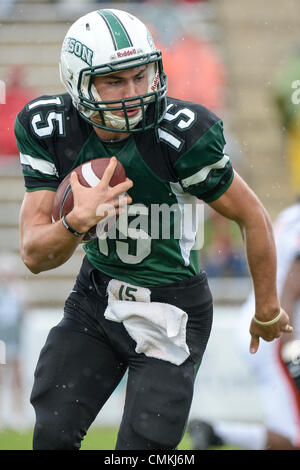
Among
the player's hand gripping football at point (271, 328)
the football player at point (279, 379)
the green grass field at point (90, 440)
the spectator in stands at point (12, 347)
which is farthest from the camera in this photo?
the spectator in stands at point (12, 347)

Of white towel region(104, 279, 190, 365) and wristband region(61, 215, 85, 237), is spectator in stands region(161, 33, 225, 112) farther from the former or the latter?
wristband region(61, 215, 85, 237)

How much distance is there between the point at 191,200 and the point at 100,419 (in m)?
5.72

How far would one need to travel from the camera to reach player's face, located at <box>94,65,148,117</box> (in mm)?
3377

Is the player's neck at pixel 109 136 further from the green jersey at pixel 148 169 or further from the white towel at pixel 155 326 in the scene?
the white towel at pixel 155 326

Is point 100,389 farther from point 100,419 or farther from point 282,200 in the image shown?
point 282,200

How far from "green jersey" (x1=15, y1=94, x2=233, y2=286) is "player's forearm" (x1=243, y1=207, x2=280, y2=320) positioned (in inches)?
8.7

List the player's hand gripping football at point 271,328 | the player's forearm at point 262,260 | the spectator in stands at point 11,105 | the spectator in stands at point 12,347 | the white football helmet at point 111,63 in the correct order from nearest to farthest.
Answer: the white football helmet at point 111,63 → the player's forearm at point 262,260 → the player's hand gripping football at point 271,328 → the spectator in stands at point 12,347 → the spectator in stands at point 11,105

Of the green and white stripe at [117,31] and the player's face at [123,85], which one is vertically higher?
the green and white stripe at [117,31]

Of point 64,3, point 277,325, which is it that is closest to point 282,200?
point 64,3

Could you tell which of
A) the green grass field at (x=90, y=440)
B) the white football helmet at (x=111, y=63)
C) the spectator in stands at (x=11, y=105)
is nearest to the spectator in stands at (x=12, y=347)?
the green grass field at (x=90, y=440)

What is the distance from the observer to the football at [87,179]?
3.31m

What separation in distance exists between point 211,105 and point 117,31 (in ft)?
25.5

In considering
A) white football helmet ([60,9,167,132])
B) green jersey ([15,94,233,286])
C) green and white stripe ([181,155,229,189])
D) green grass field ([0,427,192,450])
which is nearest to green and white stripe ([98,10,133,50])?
white football helmet ([60,9,167,132])

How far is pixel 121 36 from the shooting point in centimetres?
341
